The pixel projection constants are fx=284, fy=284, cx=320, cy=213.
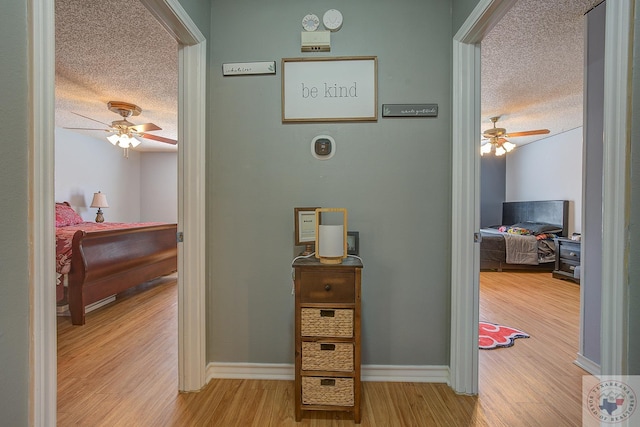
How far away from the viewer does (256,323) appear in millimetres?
1783

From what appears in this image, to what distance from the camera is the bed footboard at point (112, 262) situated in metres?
2.60

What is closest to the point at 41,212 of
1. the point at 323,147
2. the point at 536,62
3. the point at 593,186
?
the point at 323,147

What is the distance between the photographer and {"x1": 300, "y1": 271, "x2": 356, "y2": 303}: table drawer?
4.67 ft

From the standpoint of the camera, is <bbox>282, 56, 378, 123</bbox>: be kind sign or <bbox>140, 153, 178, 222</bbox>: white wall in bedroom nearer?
<bbox>282, 56, 378, 123</bbox>: be kind sign

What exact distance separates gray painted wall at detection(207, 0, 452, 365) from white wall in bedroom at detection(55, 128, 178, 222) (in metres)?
4.82

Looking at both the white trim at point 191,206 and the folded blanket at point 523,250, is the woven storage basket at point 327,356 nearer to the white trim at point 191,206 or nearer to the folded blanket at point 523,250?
the white trim at point 191,206

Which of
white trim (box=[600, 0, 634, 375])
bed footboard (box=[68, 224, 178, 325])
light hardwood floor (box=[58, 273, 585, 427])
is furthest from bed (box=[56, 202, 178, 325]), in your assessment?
white trim (box=[600, 0, 634, 375])

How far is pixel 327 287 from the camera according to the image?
4.68 ft

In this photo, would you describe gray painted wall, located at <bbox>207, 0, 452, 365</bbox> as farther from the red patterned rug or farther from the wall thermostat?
the red patterned rug

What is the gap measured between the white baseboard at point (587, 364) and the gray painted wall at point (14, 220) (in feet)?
9.36

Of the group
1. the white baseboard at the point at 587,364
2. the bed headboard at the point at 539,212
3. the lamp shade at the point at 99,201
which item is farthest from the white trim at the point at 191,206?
the bed headboard at the point at 539,212

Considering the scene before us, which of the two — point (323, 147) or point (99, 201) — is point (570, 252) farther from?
point (99, 201)

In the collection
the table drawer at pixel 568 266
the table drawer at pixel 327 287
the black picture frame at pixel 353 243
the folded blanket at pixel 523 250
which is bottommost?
the table drawer at pixel 568 266
